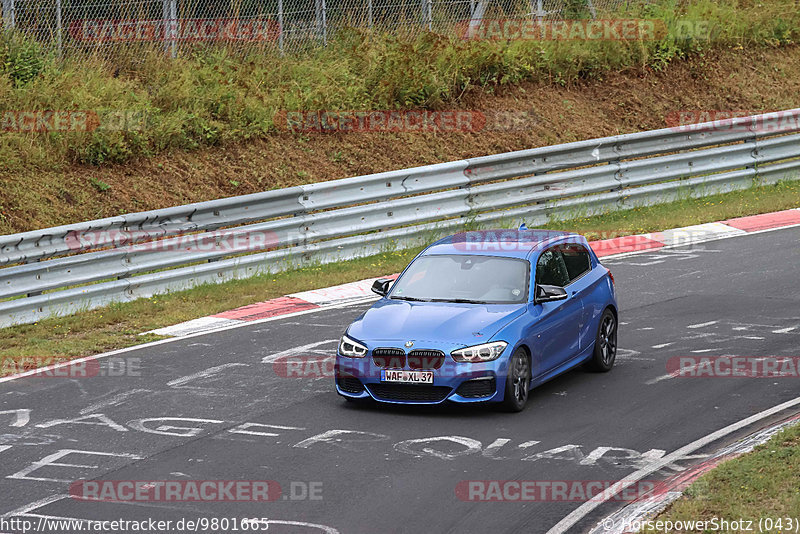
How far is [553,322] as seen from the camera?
37.9 feet

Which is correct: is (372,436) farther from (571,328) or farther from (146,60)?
(146,60)

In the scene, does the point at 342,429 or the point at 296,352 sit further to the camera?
the point at 296,352

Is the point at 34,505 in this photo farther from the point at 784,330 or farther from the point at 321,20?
the point at 321,20

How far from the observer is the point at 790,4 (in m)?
29.7

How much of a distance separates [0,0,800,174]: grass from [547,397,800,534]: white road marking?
11.3m

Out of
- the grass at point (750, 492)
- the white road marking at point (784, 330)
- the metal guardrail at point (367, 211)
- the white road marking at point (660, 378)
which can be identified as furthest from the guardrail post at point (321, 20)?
the grass at point (750, 492)

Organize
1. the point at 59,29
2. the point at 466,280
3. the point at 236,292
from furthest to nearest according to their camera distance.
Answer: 1. the point at 59,29
2. the point at 236,292
3. the point at 466,280

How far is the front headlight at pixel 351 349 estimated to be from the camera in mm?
10930

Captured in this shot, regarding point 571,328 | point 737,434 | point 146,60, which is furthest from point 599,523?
point 146,60

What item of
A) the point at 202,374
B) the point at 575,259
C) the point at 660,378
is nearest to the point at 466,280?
the point at 575,259

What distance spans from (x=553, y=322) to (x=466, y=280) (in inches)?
39.0

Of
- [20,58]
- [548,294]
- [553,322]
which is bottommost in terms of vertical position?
[553,322]

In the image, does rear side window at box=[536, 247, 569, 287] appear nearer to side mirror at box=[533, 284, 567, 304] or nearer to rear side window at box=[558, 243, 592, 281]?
rear side window at box=[558, 243, 592, 281]

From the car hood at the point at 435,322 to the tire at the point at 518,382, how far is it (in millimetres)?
342
